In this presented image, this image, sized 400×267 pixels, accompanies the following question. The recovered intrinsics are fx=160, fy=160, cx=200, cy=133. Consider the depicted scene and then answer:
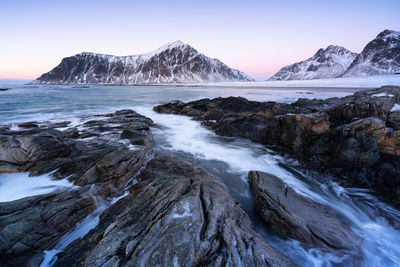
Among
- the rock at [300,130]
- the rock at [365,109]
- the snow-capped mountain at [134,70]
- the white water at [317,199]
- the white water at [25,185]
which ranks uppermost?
the snow-capped mountain at [134,70]

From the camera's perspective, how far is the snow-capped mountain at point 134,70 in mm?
159375

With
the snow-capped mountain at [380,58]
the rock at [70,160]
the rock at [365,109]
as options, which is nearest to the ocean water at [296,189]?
the rock at [70,160]

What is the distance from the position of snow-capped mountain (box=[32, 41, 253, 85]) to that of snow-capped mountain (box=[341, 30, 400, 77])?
11313 centimetres

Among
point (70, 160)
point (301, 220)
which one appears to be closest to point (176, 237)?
point (301, 220)

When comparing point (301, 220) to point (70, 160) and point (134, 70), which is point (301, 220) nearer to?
point (70, 160)

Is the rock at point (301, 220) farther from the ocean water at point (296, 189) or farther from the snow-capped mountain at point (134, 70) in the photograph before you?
the snow-capped mountain at point (134, 70)

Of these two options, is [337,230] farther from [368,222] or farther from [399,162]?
[399,162]

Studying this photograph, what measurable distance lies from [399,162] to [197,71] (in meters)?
182

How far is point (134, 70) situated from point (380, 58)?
204438 mm

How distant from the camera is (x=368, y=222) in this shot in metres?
4.46

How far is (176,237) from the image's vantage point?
258 cm

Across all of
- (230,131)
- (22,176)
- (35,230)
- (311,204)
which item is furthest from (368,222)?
(22,176)

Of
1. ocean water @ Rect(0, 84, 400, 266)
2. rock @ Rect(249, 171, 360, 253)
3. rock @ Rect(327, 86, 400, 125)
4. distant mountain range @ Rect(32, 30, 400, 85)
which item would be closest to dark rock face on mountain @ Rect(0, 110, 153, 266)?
ocean water @ Rect(0, 84, 400, 266)

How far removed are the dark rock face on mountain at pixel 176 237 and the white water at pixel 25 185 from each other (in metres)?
2.23
